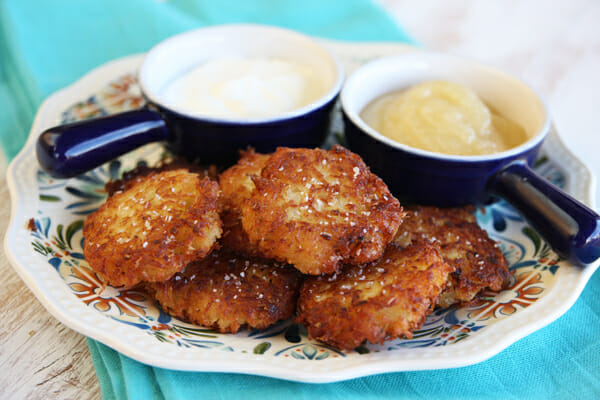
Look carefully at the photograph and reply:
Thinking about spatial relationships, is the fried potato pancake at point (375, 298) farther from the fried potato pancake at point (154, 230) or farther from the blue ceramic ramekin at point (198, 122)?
the blue ceramic ramekin at point (198, 122)

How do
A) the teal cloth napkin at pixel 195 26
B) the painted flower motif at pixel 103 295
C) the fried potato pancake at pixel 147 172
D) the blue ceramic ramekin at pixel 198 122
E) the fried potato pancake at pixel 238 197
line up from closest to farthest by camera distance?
the teal cloth napkin at pixel 195 26, the painted flower motif at pixel 103 295, the fried potato pancake at pixel 238 197, the blue ceramic ramekin at pixel 198 122, the fried potato pancake at pixel 147 172

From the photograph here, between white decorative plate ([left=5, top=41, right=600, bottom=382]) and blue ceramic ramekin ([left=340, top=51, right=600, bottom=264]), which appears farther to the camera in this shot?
blue ceramic ramekin ([left=340, top=51, right=600, bottom=264])

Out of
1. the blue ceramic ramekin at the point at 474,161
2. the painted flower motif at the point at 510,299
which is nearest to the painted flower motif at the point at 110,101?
the blue ceramic ramekin at the point at 474,161

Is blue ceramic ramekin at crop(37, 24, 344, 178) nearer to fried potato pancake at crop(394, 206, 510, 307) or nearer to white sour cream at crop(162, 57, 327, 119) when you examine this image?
white sour cream at crop(162, 57, 327, 119)

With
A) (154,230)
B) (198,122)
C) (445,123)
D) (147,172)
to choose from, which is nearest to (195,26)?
(198,122)

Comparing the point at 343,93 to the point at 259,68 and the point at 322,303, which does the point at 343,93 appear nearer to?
the point at 259,68

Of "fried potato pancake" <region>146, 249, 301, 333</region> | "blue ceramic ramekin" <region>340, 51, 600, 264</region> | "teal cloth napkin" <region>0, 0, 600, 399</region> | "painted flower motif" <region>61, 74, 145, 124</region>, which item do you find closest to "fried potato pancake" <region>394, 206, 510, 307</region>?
"blue ceramic ramekin" <region>340, 51, 600, 264</region>
